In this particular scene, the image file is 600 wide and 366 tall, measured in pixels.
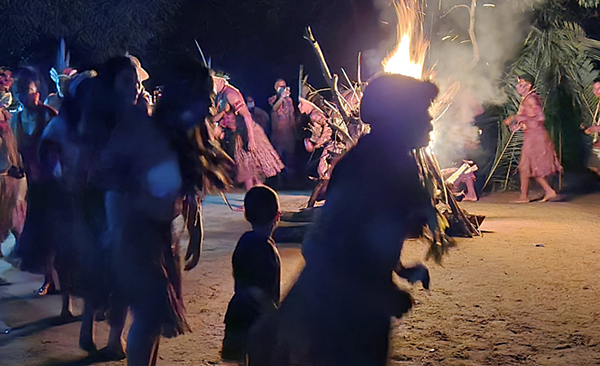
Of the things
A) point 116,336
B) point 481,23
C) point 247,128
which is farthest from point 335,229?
point 481,23

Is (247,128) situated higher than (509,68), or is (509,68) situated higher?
(509,68)

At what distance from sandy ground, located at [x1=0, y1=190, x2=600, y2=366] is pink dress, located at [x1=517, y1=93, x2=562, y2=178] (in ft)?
11.1

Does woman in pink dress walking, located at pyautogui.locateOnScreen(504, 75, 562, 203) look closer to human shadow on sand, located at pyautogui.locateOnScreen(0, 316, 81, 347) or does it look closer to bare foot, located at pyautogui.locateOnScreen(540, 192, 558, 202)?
bare foot, located at pyautogui.locateOnScreen(540, 192, 558, 202)

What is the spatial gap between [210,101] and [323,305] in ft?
4.32

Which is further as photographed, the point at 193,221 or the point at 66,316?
the point at 66,316

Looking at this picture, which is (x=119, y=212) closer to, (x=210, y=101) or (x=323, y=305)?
(x=210, y=101)

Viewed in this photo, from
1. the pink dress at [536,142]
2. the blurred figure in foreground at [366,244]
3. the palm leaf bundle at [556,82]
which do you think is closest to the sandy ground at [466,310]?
the blurred figure in foreground at [366,244]

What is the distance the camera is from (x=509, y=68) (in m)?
13.3

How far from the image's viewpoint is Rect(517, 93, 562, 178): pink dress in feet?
37.0

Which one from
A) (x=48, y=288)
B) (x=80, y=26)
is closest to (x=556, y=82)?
(x=48, y=288)

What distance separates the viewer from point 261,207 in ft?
10.2

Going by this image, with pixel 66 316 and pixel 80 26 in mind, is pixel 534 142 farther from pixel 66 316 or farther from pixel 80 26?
pixel 80 26

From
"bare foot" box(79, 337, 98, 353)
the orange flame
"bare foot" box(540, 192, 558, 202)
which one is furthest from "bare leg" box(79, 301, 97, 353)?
"bare foot" box(540, 192, 558, 202)

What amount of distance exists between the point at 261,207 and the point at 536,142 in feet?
30.9
